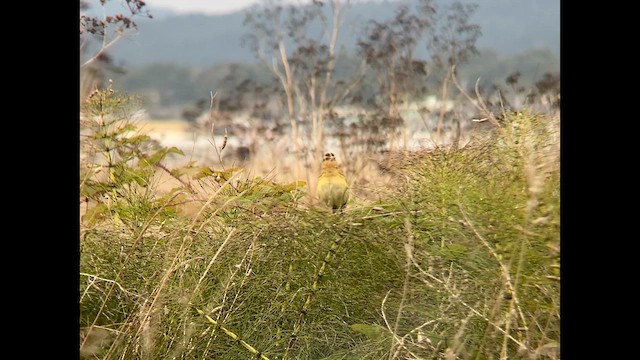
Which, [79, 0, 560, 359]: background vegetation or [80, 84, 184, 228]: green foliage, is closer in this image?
[79, 0, 560, 359]: background vegetation

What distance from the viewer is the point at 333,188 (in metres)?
2.09

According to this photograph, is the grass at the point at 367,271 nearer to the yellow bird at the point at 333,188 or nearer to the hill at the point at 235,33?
the yellow bird at the point at 333,188

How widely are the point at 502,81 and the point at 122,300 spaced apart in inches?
67.8

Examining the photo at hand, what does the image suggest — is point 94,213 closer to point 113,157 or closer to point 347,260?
point 113,157

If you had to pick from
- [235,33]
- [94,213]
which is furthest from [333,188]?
[235,33]

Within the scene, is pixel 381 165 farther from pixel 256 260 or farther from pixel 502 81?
pixel 502 81

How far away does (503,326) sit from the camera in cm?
149

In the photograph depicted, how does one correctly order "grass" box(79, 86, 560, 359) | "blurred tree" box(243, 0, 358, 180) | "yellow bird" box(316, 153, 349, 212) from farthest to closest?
"blurred tree" box(243, 0, 358, 180)
"yellow bird" box(316, 153, 349, 212)
"grass" box(79, 86, 560, 359)

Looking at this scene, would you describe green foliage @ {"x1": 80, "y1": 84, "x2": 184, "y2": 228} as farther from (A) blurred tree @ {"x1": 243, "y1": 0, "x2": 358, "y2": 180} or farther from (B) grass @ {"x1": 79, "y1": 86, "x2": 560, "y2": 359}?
(A) blurred tree @ {"x1": 243, "y1": 0, "x2": 358, "y2": 180}

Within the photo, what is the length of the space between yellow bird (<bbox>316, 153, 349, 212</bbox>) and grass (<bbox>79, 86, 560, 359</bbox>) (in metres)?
0.19

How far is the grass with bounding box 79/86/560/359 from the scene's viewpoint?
1470 millimetres

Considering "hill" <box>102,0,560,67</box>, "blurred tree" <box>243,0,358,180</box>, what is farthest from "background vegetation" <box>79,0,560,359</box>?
"blurred tree" <box>243,0,358,180</box>

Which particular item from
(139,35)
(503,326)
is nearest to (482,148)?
(503,326)
